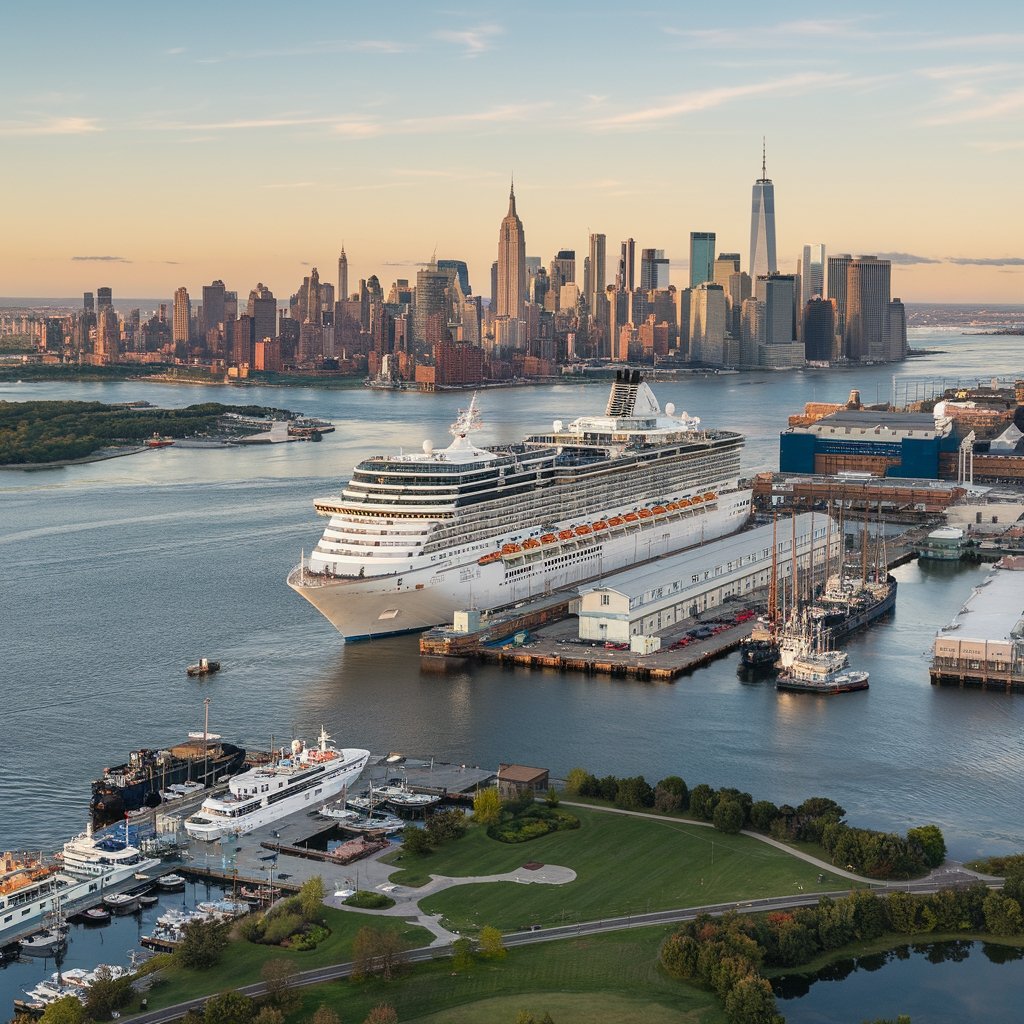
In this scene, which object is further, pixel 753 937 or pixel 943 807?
pixel 943 807

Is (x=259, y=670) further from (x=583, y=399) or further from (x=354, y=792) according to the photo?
(x=583, y=399)

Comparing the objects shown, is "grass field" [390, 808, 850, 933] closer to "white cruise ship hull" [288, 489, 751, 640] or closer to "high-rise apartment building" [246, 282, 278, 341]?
"white cruise ship hull" [288, 489, 751, 640]

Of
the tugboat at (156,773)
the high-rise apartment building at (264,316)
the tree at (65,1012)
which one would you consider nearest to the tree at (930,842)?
the tugboat at (156,773)

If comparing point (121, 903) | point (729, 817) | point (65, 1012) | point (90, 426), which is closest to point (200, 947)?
point (65, 1012)

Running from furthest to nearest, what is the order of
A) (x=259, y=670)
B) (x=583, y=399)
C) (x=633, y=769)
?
(x=583, y=399) → (x=259, y=670) → (x=633, y=769)

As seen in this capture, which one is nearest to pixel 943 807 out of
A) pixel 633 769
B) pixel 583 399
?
pixel 633 769

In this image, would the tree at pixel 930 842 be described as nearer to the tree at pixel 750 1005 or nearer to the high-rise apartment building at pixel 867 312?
the tree at pixel 750 1005

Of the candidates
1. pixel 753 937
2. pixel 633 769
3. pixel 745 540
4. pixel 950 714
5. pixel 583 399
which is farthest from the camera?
pixel 583 399
